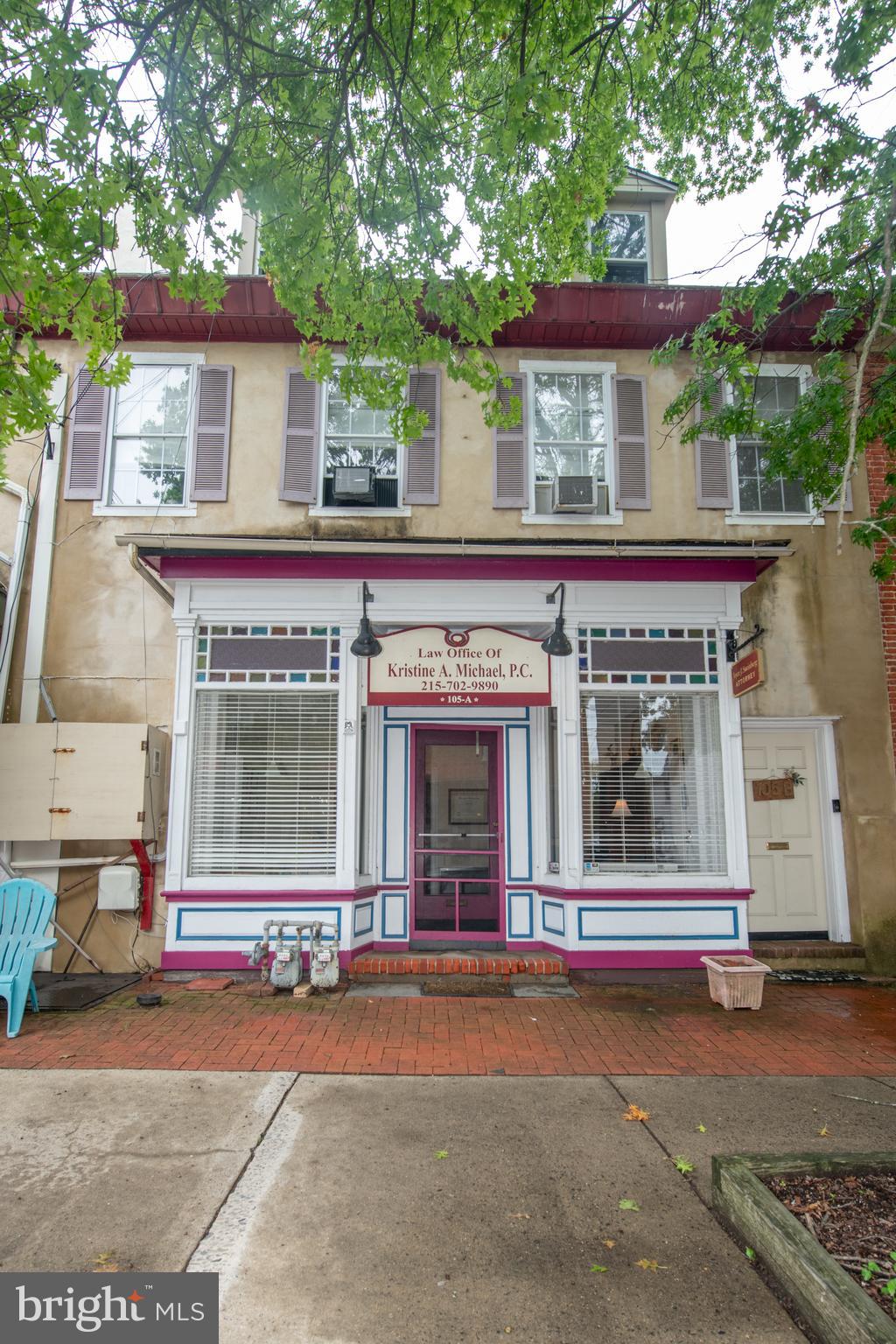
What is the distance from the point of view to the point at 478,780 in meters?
8.68

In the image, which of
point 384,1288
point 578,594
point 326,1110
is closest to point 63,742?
point 326,1110

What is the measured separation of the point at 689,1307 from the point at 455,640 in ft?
19.0

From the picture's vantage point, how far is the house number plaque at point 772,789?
855cm

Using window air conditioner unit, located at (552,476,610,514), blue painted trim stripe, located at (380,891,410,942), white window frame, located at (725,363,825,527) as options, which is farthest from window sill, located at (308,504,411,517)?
blue painted trim stripe, located at (380,891,410,942)

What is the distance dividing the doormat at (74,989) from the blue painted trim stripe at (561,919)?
4089 mm

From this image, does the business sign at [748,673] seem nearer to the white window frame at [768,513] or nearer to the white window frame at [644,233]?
the white window frame at [768,513]

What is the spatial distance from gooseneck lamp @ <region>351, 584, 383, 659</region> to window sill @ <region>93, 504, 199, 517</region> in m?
2.35

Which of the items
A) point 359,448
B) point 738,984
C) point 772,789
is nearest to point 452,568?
point 359,448

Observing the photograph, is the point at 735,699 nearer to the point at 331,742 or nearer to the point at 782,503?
the point at 782,503

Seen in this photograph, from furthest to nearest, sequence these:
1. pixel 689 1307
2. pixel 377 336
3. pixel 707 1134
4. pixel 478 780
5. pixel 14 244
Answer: pixel 478 780 → pixel 377 336 → pixel 707 1134 → pixel 14 244 → pixel 689 1307

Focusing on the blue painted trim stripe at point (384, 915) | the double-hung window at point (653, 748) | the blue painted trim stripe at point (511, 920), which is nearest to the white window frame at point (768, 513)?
the double-hung window at point (653, 748)

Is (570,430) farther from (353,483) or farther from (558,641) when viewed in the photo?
(558,641)

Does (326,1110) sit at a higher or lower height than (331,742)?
lower

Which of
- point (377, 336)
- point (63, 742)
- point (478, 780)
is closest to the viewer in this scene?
point (377, 336)
